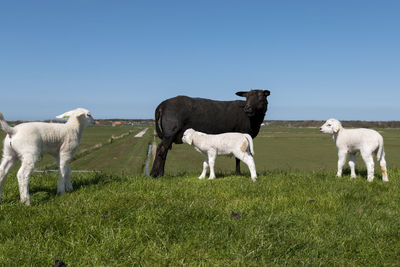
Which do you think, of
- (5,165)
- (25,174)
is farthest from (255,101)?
(5,165)

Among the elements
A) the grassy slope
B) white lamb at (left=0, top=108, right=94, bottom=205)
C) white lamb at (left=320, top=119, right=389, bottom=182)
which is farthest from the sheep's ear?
white lamb at (left=320, top=119, right=389, bottom=182)

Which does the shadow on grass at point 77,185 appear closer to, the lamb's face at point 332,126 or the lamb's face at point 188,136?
the lamb's face at point 188,136

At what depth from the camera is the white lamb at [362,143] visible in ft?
25.4

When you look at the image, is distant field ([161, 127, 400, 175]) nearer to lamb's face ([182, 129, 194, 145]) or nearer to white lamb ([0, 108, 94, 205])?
lamb's face ([182, 129, 194, 145])

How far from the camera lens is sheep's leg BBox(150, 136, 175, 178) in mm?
8023

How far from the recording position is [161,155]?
814 cm

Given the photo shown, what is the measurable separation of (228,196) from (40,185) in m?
4.47

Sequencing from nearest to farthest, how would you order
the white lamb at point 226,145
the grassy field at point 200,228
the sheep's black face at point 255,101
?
the grassy field at point 200,228 < the white lamb at point 226,145 < the sheep's black face at point 255,101

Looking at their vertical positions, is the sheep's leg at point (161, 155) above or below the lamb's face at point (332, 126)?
below

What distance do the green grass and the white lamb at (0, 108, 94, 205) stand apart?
0.52 metres

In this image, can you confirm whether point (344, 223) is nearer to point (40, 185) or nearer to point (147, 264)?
point (147, 264)

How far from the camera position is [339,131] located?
27.6 ft

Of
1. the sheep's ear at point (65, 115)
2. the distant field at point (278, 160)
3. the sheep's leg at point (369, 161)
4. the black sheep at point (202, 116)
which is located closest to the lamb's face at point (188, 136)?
the black sheep at point (202, 116)

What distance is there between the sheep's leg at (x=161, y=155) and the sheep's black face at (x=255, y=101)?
2.49 meters
